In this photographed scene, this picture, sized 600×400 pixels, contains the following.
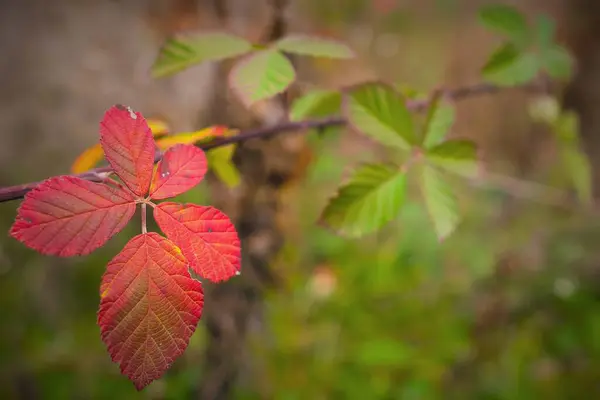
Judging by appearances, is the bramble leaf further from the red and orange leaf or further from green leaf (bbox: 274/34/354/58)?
green leaf (bbox: 274/34/354/58)

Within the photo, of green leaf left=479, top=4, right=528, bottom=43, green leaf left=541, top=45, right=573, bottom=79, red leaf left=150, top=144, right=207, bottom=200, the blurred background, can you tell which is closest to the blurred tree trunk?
the blurred background

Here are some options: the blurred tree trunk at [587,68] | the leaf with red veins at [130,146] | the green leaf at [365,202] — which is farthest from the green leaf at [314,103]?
the blurred tree trunk at [587,68]

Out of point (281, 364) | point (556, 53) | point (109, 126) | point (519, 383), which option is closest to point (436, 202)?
point (109, 126)

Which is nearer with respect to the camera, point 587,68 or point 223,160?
point 223,160

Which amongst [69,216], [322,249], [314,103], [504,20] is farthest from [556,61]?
[322,249]

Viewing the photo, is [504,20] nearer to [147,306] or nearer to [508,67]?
[508,67]

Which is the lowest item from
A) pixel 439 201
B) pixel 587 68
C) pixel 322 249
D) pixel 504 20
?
pixel 322 249
